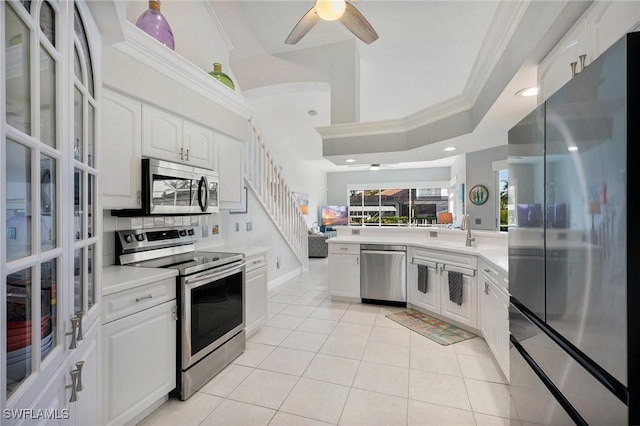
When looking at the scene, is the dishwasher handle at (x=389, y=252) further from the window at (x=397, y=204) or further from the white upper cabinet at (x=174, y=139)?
the window at (x=397, y=204)

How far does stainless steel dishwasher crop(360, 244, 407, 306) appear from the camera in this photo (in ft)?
13.6

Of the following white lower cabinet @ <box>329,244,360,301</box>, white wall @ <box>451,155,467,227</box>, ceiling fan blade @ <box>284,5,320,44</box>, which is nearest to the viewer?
ceiling fan blade @ <box>284,5,320,44</box>

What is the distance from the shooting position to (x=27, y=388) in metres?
0.75

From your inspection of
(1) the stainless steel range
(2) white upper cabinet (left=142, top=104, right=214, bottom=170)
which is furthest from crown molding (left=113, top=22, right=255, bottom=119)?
(1) the stainless steel range

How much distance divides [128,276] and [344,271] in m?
3.07

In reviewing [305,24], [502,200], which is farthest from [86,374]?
[502,200]

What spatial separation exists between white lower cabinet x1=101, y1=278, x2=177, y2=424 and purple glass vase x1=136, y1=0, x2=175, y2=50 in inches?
76.7

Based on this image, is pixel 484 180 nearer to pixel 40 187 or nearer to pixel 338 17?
pixel 338 17

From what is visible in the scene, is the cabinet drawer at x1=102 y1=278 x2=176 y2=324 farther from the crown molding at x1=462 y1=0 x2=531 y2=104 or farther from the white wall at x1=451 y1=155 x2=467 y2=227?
the white wall at x1=451 y1=155 x2=467 y2=227

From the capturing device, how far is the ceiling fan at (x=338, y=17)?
228 cm

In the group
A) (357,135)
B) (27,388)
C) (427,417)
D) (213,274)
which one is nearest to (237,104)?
(357,135)

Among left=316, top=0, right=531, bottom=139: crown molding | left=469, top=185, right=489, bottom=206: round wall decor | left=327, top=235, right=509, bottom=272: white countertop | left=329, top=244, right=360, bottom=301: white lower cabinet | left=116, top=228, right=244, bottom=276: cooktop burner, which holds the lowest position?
left=329, top=244, right=360, bottom=301: white lower cabinet

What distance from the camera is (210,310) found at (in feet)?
7.68

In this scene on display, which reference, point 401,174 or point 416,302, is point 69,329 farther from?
point 401,174
